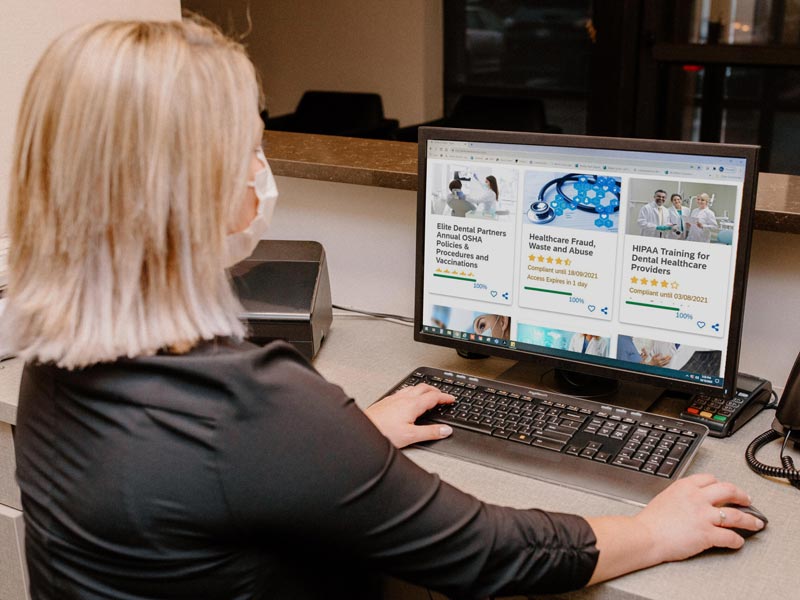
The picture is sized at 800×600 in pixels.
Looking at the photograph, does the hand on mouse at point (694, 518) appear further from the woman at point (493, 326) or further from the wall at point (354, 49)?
the wall at point (354, 49)

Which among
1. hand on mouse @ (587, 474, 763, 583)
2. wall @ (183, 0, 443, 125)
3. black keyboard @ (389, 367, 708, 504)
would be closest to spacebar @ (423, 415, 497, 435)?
black keyboard @ (389, 367, 708, 504)

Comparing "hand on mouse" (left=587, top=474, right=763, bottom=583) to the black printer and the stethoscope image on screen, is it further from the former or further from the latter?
the black printer

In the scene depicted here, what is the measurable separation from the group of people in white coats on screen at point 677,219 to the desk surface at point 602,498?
0.27 metres

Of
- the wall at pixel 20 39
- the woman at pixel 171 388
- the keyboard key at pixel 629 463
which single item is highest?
the wall at pixel 20 39

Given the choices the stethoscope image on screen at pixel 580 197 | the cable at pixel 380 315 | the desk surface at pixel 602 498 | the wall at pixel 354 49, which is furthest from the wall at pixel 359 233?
the wall at pixel 354 49

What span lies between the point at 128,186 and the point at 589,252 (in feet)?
2.23

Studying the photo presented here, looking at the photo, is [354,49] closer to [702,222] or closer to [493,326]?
[493,326]

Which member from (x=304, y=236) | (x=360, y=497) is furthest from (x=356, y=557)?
(x=304, y=236)

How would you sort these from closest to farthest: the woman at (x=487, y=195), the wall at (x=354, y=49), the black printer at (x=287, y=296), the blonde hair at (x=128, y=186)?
the blonde hair at (x=128, y=186), the woman at (x=487, y=195), the black printer at (x=287, y=296), the wall at (x=354, y=49)

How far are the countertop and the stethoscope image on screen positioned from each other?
23 centimetres

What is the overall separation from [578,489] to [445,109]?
4.69 meters

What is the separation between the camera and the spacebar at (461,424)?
123cm

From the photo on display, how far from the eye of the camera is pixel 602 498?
1082mm

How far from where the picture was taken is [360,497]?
81 centimetres
